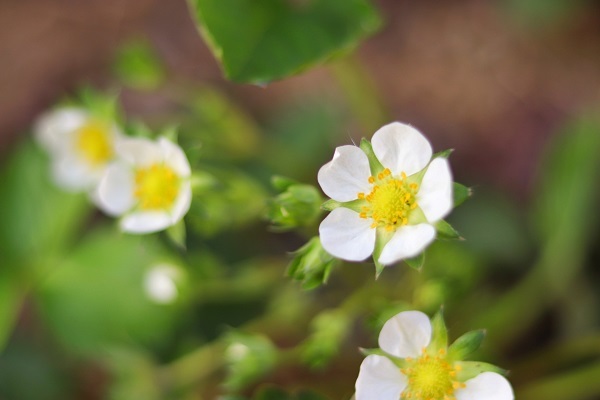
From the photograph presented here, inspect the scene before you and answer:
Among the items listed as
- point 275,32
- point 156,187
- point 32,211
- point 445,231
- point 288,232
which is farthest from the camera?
point 288,232

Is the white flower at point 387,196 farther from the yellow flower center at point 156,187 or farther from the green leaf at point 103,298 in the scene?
the green leaf at point 103,298

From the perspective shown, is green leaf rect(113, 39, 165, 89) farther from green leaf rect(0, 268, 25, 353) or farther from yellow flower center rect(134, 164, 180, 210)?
green leaf rect(0, 268, 25, 353)

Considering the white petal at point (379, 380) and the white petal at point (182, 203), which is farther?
the white petal at point (182, 203)

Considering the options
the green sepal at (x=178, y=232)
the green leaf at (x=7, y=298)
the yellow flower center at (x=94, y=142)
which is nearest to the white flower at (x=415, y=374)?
the green sepal at (x=178, y=232)

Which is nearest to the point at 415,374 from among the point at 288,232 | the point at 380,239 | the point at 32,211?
the point at 380,239

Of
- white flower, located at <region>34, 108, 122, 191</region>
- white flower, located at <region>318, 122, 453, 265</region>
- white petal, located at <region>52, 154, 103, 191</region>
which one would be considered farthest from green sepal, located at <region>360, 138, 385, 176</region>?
white petal, located at <region>52, 154, 103, 191</region>

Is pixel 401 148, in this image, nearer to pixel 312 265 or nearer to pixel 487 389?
pixel 312 265

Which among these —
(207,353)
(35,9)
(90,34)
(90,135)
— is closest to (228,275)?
(207,353)
